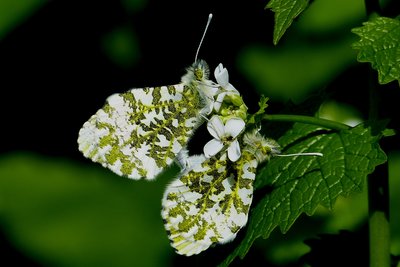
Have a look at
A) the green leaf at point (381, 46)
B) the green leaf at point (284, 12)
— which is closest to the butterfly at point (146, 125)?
the green leaf at point (284, 12)

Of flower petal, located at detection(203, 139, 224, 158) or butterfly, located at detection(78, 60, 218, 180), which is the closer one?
flower petal, located at detection(203, 139, 224, 158)

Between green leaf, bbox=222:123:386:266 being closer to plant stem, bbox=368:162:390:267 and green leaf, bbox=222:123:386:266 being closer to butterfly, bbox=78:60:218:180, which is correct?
plant stem, bbox=368:162:390:267

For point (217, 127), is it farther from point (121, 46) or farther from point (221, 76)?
point (121, 46)

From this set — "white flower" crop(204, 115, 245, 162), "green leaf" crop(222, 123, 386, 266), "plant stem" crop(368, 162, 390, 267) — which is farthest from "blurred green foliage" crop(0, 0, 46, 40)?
"plant stem" crop(368, 162, 390, 267)

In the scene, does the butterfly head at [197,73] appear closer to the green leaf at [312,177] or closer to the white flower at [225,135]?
the white flower at [225,135]

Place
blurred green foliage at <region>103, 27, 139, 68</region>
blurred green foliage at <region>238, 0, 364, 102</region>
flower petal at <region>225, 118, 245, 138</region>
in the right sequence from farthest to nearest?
blurred green foliage at <region>103, 27, 139, 68</region>, blurred green foliage at <region>238, 0, 364, 102</region>, flower petal at <region>225, 118, 245, 138</region>
